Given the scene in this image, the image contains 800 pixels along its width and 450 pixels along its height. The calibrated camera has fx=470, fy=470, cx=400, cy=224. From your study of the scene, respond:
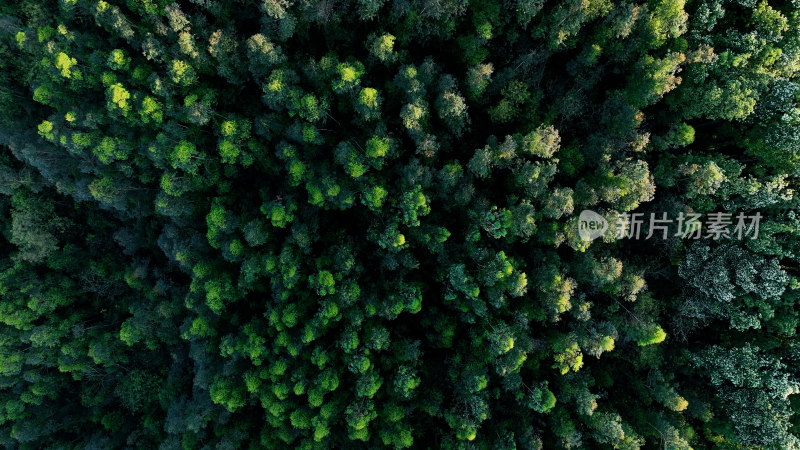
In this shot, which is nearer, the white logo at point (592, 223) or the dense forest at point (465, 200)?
the dense forest at point (465, 200)

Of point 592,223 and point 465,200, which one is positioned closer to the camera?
point 592,223

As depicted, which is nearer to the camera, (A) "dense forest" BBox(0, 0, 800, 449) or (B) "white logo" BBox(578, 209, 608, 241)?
(A) "dense forest" BBox(0, 0, 800, 449)

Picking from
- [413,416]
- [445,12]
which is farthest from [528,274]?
[445,12]

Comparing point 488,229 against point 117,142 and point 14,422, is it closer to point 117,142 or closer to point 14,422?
point 117,142

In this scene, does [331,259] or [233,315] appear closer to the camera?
[331,259]

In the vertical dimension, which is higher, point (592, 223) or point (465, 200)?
point (465, 200)
